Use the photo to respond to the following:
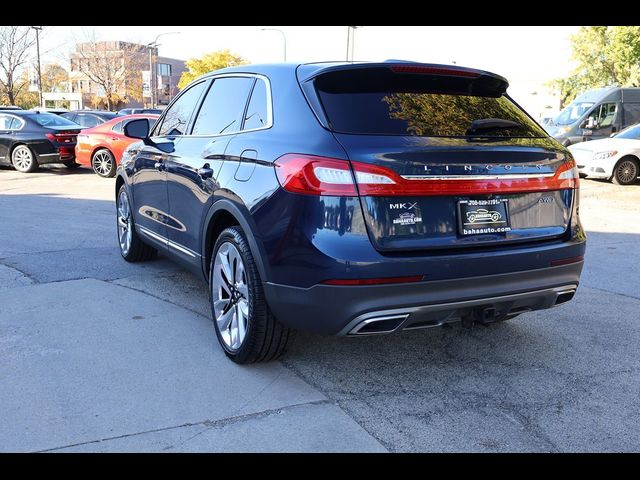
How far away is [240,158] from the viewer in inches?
143

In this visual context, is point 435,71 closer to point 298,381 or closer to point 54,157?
point 298,381

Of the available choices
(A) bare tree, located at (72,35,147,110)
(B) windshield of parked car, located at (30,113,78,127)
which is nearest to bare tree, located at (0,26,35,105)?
(A) bare tree, located at (72,35,147,110)

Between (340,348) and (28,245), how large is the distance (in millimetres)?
4454

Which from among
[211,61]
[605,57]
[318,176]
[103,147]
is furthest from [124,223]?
[211,61]

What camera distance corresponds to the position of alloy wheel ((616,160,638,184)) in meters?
13.8

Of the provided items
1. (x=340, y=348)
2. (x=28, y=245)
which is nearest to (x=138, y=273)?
(x=28, y=245)

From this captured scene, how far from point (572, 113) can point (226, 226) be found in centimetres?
1678

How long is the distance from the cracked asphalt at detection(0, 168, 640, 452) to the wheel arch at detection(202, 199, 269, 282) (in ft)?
2.01

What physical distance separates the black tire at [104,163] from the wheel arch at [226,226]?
11339 mm

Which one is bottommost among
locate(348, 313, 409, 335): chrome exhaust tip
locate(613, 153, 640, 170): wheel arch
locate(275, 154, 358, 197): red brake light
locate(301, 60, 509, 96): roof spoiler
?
locate(348, 313, 409, 335): chrome exhaust tip

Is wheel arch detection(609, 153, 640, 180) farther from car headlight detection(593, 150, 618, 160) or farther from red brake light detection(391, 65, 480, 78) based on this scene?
red brake light detection(391, 65, 480, 78)

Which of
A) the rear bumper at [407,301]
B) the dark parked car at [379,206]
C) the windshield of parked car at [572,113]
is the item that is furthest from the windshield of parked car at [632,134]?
the rear bumper at [407,301]

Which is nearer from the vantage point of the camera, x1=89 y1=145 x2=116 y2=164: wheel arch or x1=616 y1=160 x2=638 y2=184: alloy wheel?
x1=616 y1=160 x2=638 y2=184: alloy wheel
